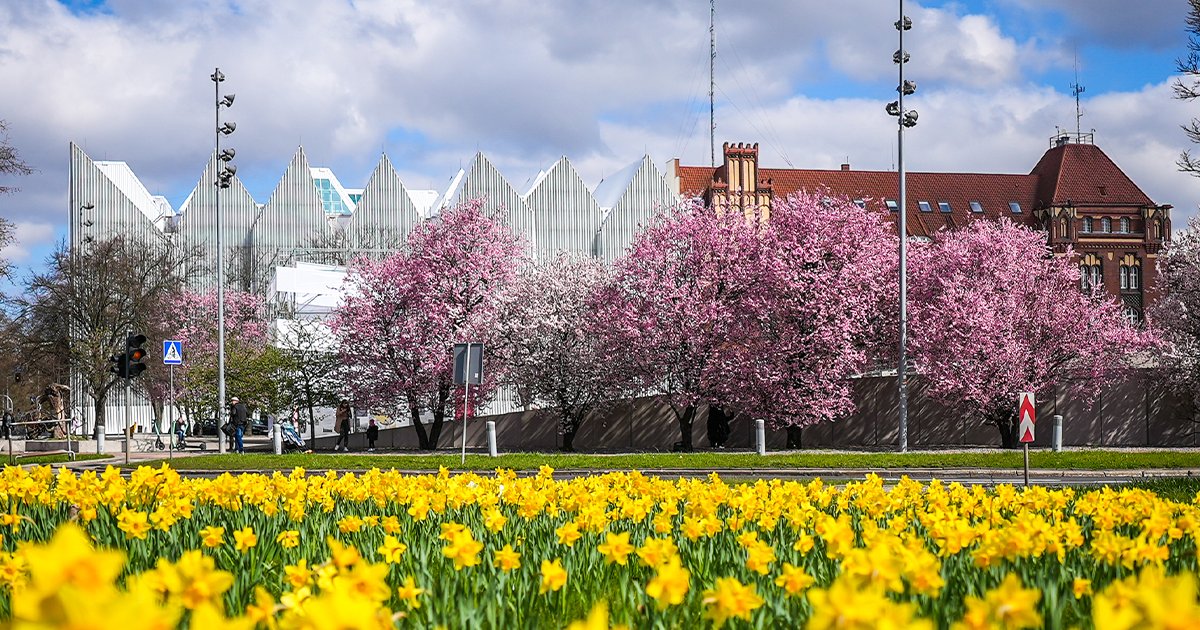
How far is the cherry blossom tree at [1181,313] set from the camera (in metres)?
35.6

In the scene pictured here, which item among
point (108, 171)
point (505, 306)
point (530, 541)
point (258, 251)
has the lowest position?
point (530, 541)

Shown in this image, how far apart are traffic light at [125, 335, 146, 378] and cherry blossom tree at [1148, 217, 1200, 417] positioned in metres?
29.4

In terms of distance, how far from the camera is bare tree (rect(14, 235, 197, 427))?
50.0 metres

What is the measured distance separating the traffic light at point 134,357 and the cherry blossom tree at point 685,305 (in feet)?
44.2

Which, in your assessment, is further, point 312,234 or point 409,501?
point 312,234

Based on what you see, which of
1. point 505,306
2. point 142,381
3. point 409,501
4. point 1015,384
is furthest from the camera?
point 142,381

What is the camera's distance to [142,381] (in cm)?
5500

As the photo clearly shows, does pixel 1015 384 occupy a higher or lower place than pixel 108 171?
lower

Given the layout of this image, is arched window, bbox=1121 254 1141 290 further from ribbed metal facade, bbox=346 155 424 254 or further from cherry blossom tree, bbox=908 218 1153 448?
ribbed metal facade, bbox=346 155 424 254

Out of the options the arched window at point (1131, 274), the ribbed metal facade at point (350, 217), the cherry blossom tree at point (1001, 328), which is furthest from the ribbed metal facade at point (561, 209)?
the cherry blossom tree at point (1001, 328)

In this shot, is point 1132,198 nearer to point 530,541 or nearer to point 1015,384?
point 1015,384

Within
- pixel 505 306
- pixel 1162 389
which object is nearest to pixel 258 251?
pixel 505 306

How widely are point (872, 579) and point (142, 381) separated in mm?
56279

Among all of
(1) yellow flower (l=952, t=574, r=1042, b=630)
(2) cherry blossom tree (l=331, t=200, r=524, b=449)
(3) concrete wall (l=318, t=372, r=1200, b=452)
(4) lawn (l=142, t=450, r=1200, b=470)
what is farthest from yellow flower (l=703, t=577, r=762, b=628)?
(2) cherry blossom tree (l=331, t=200, r=524, b=449)
